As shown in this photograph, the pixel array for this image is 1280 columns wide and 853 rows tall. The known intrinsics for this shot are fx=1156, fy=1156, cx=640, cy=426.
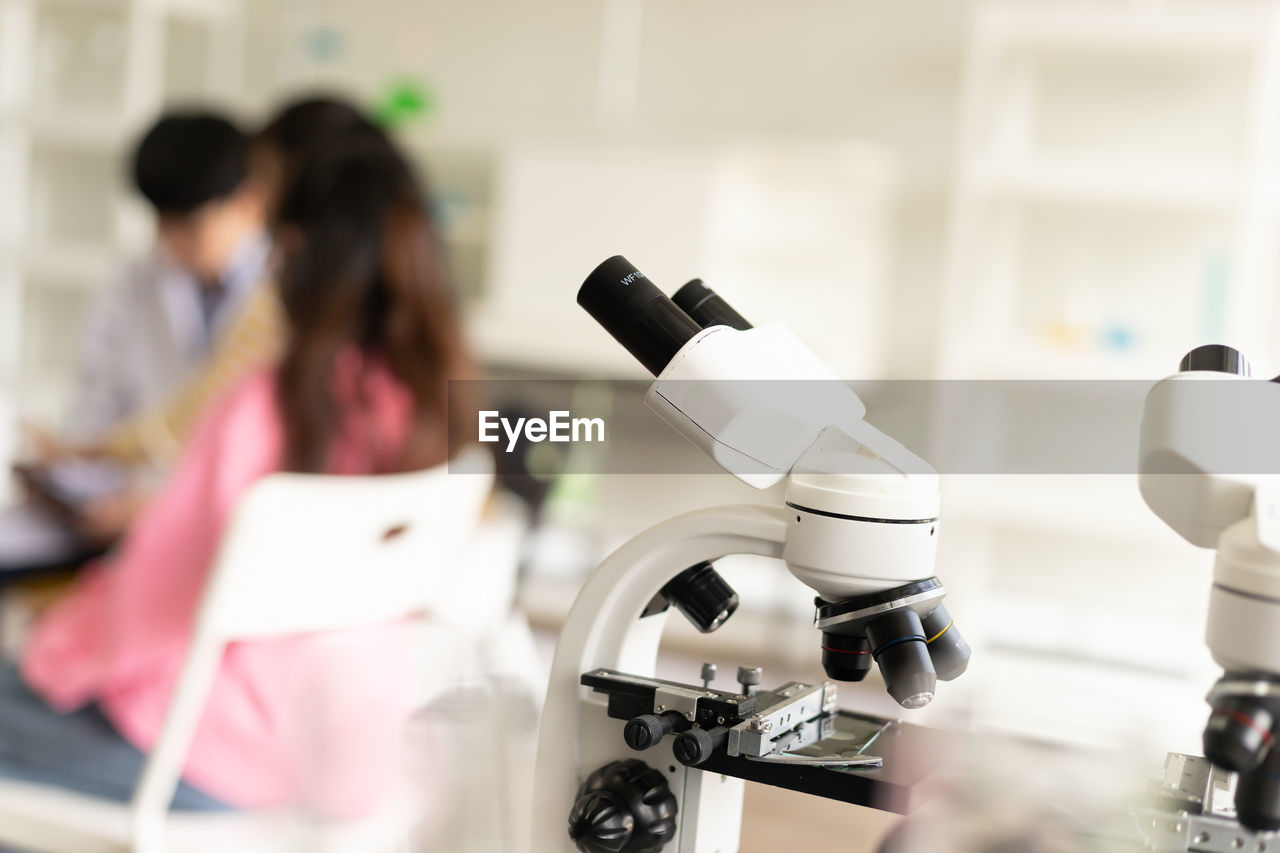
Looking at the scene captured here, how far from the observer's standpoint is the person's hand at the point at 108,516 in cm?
172

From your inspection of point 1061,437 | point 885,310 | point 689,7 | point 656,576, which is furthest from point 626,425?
point 689,7

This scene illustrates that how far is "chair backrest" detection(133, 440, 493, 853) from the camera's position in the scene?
100 cm

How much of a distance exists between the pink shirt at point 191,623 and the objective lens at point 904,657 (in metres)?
0.58

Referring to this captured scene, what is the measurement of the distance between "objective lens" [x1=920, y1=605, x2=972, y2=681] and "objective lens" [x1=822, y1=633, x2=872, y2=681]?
3cm

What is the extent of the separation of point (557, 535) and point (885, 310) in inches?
55.6

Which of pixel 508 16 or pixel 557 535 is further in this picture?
pixel 508 16

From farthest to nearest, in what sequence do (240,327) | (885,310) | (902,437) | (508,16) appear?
(508,16), (885,310), (240,327), (902,437)

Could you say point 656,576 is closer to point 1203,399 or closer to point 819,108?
point 1203,399

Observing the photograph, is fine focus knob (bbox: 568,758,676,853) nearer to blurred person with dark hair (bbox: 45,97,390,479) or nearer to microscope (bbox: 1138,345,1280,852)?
microscope (bbox: 1138,345,1280,852)

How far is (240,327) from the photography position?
5.34 ft

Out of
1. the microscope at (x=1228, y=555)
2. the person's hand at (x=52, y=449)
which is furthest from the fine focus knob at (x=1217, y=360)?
the person's hand at (x=52, y=449)

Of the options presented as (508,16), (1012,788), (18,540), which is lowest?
(18,540)

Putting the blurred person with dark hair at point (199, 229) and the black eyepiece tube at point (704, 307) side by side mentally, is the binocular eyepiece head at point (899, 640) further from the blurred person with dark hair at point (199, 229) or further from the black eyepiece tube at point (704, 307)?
the blurred person with dark hair at point (199, 229)

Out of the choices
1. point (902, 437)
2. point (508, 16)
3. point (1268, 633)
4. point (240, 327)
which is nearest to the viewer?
point (1268, 633)
